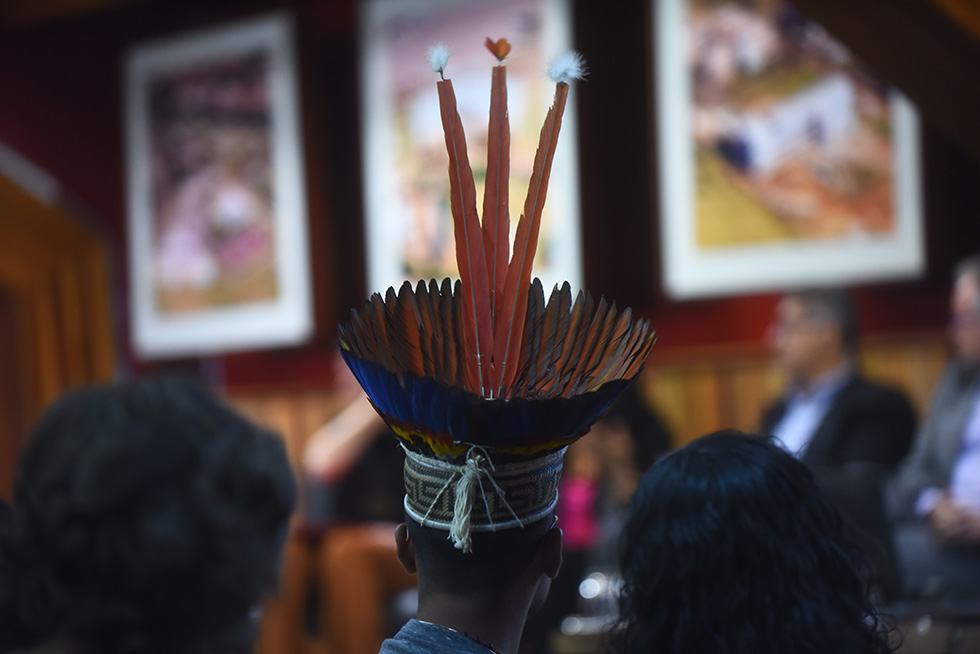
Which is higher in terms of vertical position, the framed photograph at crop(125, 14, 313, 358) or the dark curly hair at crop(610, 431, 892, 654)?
the framed photograph at crop(125, 14, 313, 358)

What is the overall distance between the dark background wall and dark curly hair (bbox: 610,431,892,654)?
5.07 feet

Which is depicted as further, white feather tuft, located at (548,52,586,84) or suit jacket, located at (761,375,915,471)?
suit jacket, located at (761,375,915,471)

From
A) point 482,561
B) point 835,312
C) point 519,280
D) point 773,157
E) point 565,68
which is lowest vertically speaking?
point 482,561

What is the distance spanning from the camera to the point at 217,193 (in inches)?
169

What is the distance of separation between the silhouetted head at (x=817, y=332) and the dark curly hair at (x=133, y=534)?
2205 mm

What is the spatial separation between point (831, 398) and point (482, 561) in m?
2.16

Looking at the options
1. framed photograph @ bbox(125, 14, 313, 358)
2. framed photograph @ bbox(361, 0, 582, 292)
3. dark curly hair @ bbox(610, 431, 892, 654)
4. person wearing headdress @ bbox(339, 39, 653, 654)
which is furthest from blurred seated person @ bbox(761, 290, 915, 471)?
framed photograph @ bbox(125, 14, 313, 358)

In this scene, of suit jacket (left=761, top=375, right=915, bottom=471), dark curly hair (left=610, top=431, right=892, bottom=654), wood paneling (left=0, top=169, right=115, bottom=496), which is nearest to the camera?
dark curly hair (left=610, top=431, right=892, bottom=654)

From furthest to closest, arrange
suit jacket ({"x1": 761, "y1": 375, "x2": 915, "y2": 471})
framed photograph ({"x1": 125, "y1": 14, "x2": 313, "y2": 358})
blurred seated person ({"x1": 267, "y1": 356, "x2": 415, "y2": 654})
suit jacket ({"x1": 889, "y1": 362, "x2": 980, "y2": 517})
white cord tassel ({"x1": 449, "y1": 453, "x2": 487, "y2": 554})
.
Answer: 1. framed photograph ({"x1": 125, "y1": 14, "x2": 313, "y2": 358})
2. blurred seated person ({"x1": 267, "y1": 356, "x2": 415, "y2": 654})
3. suit jacket ({"x1": 761, "y1": 375, "x2": 915, "y2": 471})
4. suit jacket ({"x1": 889, "y1": 362, "x2": 980, "y2": 517})
5. white cord tassel ({"x1": 449, "y1": 453, "x2": 487, "y2": 554})

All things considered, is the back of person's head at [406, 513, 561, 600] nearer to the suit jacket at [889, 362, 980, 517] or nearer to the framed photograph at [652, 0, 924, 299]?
the suit jacket at [889, 362, 980, 517]

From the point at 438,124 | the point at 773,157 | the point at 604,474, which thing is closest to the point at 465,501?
the point at 604,474

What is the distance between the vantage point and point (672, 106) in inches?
135

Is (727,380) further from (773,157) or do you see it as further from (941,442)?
(941,442)

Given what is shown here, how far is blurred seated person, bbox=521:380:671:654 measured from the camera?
2.87m
